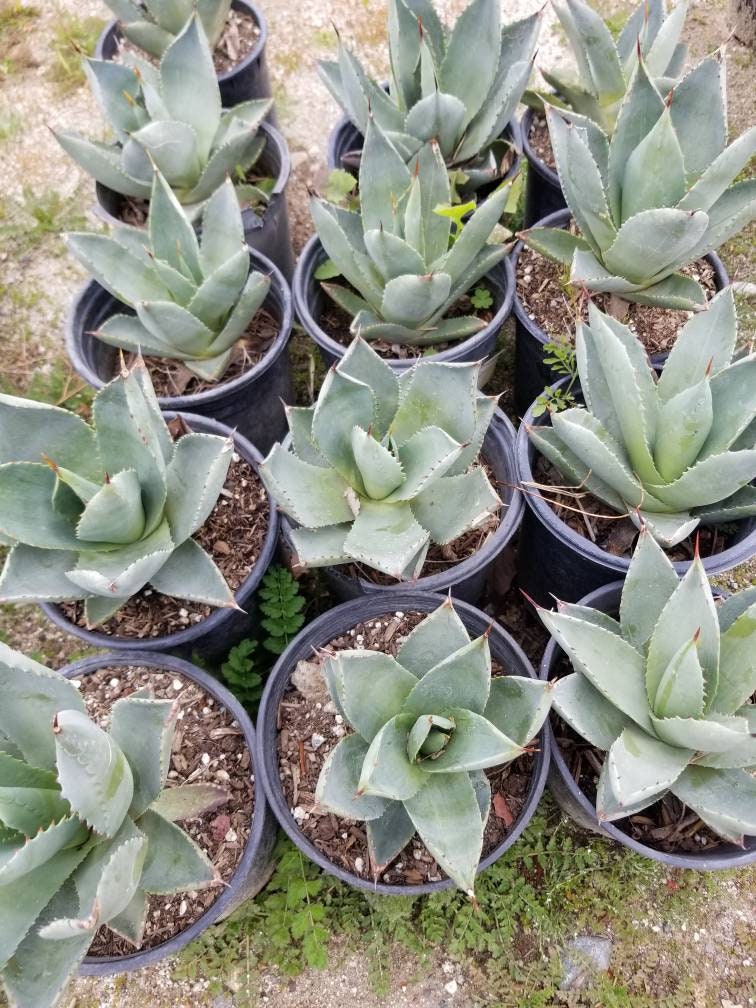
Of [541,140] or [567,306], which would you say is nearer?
[567,306]

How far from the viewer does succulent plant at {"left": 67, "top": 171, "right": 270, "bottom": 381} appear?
1964 millimetres

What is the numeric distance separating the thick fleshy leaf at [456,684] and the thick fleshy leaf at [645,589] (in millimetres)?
340

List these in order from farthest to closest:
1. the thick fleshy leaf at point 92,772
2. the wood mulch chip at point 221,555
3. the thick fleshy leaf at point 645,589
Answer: the wood mulch chip at point 221,555 → the thick fleshy leaf at point 645,589 → the thick fleshy leaf at point 92,772

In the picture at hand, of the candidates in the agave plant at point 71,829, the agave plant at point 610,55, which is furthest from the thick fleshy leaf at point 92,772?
the agave plant at point 610,55

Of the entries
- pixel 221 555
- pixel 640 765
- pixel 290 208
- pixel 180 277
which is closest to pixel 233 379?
pixel 180 277

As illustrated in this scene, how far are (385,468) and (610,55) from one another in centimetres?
142

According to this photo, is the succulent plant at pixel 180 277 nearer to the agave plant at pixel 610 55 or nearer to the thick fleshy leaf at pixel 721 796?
the agave plant at pixel 610 55

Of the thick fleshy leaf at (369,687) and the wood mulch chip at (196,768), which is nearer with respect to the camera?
the thick fleshy leaf at (369,687)

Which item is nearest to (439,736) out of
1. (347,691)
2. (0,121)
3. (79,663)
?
(347,691)

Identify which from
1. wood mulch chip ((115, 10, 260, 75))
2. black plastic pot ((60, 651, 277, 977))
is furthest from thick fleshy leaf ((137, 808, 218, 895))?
wood mulch chip ((115, 10, 260, 75))

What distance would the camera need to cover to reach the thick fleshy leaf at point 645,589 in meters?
1.50

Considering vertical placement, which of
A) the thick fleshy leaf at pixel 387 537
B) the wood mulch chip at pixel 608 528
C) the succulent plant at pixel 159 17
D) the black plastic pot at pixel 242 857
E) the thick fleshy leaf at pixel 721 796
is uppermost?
the succulent plant at pixel 159 17

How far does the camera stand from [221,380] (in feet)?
7.14

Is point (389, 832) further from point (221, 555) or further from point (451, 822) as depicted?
point (221, 555)
